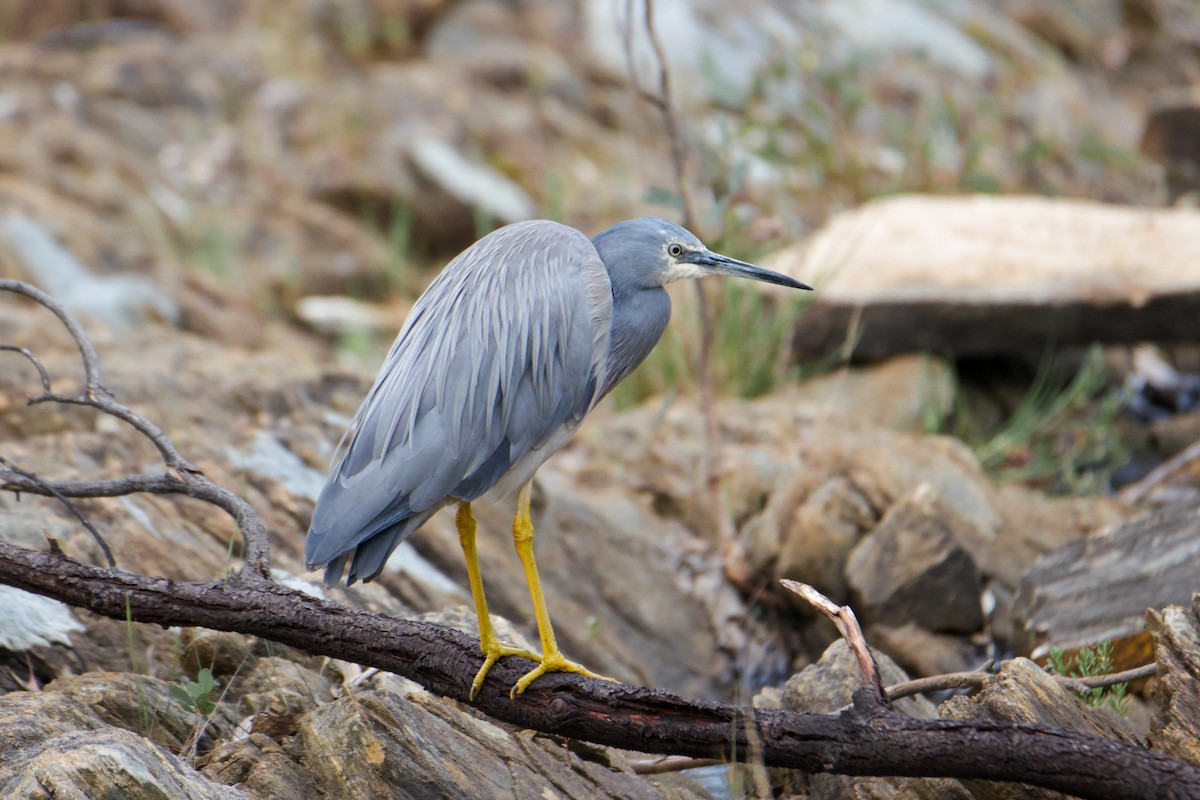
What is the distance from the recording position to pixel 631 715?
2.57m

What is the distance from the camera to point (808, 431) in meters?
5.70

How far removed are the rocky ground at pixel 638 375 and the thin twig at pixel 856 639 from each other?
38 centimetres

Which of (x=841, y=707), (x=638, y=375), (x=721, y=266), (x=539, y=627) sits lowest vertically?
(x=638, y=375)

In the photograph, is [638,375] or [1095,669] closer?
[1095,669]

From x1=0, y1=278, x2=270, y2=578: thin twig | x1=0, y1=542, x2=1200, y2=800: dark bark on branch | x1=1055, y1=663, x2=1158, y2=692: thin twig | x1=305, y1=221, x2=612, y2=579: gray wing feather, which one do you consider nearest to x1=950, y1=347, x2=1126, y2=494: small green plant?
x1=1055, y1=663, x2=1158, y2=692: thin twig

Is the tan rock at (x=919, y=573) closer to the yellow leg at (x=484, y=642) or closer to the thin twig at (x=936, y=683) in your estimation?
the thin twig at (x=936, y=683)

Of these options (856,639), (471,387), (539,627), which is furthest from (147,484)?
(856,639)

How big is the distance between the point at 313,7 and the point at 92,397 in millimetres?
9876

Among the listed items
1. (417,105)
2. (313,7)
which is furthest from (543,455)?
(313,7)

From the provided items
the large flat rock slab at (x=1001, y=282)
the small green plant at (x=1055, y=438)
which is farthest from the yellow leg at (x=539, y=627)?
the small green plant at (x=1055, y=438)

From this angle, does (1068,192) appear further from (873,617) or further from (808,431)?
(873,617)

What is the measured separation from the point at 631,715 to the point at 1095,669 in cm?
175

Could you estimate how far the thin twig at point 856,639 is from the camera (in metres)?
2.46

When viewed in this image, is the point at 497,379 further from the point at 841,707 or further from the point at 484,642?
the point at 841,707
